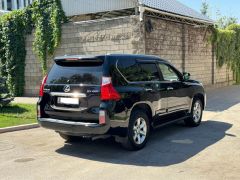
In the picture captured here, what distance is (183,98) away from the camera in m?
8.56

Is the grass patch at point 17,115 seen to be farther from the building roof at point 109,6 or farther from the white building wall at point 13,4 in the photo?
the white building wall at point 13,4

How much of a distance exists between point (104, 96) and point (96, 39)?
862cm

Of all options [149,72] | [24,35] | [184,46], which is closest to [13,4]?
[24,35]

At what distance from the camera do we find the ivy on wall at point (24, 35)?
52.1 ft

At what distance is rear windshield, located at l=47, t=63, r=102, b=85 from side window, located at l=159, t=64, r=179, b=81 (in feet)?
6.53

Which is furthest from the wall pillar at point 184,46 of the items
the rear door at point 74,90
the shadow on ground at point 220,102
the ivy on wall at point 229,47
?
the rear door at point 74,90

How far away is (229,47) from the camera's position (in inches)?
870

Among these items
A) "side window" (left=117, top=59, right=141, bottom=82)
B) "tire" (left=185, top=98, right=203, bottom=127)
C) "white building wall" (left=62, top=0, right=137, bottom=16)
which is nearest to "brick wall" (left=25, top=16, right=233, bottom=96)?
"white building wall" (left=62, top=0, right=137, bottom=16)

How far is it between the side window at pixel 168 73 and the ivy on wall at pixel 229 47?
1228 cm

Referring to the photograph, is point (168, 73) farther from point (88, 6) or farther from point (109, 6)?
point (88, 6)

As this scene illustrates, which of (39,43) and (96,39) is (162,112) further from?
(39,43)

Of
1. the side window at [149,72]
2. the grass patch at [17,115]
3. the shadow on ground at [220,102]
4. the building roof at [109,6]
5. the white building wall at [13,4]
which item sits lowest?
the shadow on ground at [220,102]

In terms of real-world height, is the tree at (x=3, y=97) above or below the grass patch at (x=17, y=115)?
above

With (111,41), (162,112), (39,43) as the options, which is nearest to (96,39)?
(111,41)
